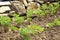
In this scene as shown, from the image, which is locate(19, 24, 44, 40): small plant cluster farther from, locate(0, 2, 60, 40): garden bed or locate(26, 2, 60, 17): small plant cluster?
locate(26, 2, 60, 17): small plant cluster

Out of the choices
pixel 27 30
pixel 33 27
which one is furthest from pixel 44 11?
pixel 27 30

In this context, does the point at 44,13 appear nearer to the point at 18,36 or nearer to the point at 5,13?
the point at 5,13

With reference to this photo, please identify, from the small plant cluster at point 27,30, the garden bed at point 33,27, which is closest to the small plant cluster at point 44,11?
the garden bed at point 33,27

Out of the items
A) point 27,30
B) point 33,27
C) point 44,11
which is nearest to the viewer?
point 27,30

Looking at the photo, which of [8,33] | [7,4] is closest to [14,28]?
[8,33]

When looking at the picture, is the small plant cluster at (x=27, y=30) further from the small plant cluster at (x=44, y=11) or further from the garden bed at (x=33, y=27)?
the small plant cluster at (x=44, y=11)

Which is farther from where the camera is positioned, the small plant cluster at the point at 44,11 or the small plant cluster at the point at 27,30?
the small plant cluster at the point at 44,11

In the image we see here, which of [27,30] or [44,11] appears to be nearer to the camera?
[27,30]

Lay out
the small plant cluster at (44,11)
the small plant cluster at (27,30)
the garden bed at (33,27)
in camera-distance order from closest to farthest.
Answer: the small plant cluster at (27,30) → the garden bed at (33,27) → the small plant cluster at (44,11)

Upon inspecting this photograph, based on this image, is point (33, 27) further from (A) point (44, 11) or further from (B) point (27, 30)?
(A) point (44, 11)

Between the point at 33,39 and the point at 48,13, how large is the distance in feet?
4.61

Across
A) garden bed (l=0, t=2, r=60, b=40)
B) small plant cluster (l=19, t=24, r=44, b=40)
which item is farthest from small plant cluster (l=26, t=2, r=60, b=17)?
small plant cluster (l=19, t=24, r=44, b=40)

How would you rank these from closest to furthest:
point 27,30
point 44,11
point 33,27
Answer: point 27,30, point 33,27, point 44,11

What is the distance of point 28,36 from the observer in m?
2.79
